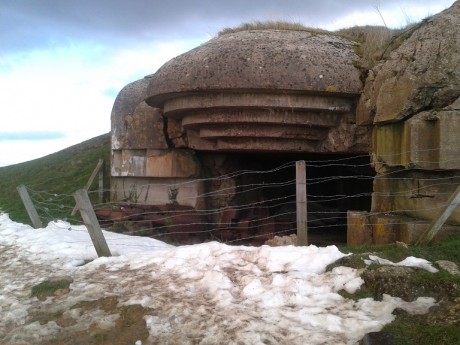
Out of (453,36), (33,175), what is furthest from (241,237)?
(33,175)

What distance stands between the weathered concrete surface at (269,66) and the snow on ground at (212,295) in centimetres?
212

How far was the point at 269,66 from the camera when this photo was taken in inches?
227

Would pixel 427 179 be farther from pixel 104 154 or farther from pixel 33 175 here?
pixel 33 175

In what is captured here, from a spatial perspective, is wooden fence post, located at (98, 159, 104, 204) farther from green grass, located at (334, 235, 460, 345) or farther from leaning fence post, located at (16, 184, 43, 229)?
green grass, located at (334, 235, 460, 345)

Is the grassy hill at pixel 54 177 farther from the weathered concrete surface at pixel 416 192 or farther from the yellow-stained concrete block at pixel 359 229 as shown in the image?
the weathered concrete surface at pixel 416 192

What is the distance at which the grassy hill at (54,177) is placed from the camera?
8568 millimetres

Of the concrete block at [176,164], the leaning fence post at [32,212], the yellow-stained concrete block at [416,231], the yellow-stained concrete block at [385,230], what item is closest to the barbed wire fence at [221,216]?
the concrete block at [176,164]

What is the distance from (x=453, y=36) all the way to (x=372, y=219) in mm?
2073

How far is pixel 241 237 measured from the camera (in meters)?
7.41

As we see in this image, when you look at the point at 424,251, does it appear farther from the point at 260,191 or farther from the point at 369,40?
the point at 260,191

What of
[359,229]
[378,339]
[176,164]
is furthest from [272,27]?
[378,339]

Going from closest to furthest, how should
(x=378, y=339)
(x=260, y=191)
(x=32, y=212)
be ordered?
(x=378, y=339) < (x=32, y=212) < (x=260, y=191)

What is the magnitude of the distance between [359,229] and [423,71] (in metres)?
1.83

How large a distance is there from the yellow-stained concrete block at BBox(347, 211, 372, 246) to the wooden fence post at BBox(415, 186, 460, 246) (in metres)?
Result: 0.86
